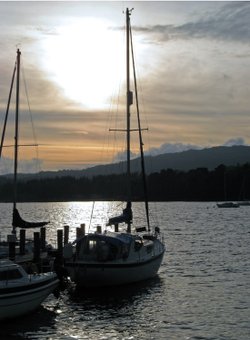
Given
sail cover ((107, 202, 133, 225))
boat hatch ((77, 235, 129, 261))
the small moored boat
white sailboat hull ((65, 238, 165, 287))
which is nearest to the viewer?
the small moored boat

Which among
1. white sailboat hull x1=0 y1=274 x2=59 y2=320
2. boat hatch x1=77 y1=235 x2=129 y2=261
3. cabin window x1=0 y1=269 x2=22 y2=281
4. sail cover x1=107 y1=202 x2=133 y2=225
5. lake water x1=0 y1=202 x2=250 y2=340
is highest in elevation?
sail cover x1=107 y1=202 x2=133 y2=225

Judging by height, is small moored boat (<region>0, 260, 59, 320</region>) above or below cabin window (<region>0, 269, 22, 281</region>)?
below

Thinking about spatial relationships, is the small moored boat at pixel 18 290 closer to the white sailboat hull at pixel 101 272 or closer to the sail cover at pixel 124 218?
the white sailboat hull at pixel 101 272

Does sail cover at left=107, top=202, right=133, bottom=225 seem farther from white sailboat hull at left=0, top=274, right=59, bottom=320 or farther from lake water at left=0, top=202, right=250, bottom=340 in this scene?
white sailboat hull at left=0, top=274, right=59, bottom=320

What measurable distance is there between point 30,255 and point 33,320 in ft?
34.1

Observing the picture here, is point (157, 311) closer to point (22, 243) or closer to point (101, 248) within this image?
point (101, 248)

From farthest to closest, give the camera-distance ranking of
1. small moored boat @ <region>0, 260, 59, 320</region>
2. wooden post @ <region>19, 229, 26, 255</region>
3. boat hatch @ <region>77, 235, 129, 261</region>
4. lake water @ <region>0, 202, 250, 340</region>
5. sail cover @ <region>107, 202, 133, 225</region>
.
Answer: sail cover @ <region>107, 202, 133, 225</region>
wooden post @ <region>19, 229, 26, 255</region>
boat hatch @ <region>77, 235, 129, 261</region>
small moored boat @ <region>0, 260, 59, 320</region>
lake water @ <region>0, 202, 250, 340</region>

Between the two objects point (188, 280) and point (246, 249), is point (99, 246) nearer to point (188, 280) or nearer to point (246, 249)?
point (188, 280)

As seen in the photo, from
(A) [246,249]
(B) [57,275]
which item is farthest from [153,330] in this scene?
(A) [246,249]

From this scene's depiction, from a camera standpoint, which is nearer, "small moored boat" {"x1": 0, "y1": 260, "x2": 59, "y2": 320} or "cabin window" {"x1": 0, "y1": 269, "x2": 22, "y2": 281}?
"small moored boat" {"x1": 0, "y1": 260, "x2": 59, "y2": 320}

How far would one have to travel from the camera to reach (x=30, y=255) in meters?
39.3

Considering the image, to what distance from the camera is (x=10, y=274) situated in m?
28.0

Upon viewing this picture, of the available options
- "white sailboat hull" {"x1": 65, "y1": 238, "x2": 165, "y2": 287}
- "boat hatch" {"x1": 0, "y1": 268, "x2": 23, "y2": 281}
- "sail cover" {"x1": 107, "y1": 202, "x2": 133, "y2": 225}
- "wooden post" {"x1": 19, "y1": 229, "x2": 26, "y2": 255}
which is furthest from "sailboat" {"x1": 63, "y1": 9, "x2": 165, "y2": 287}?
"boat hatch" {"x1": 0, "y1": 268, "x2": 23, "y2": 281}

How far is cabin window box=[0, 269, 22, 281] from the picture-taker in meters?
27.6
